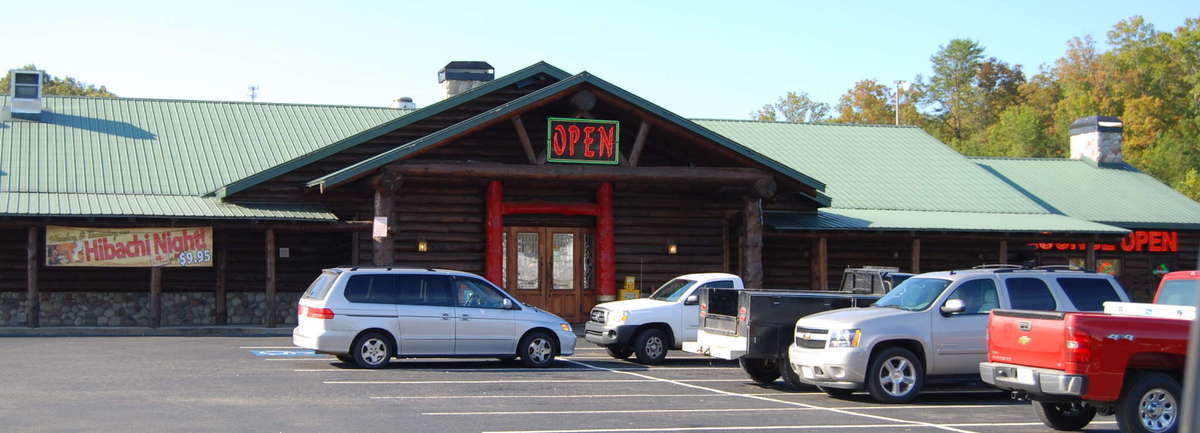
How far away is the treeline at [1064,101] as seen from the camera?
64.9 m

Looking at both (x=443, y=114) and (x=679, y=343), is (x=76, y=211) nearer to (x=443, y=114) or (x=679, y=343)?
(x=443, y=114)

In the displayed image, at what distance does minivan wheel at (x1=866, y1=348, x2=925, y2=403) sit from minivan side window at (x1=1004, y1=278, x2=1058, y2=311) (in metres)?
1.41

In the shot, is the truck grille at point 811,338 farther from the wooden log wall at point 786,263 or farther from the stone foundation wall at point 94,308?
the stone foundation wall at point 94,308

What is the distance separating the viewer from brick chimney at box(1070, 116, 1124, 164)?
131ft

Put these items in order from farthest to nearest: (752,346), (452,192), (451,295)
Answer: (452,192)
(451,295)
(752,346)

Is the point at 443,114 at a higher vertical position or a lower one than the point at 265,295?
higher

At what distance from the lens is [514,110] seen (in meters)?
25.5

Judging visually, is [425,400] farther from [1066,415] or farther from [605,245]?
[605,245]

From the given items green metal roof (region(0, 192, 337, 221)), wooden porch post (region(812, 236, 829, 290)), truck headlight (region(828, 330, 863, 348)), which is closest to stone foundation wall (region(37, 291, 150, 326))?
green metal roof (region(0, 192, 337, 221))

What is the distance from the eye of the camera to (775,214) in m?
30.4

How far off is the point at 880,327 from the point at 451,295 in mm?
6634

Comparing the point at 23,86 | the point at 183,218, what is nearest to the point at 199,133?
the point at 23,86

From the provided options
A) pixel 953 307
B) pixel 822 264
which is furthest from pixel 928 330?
pixel 822 264

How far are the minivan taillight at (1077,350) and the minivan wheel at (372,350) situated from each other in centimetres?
981
